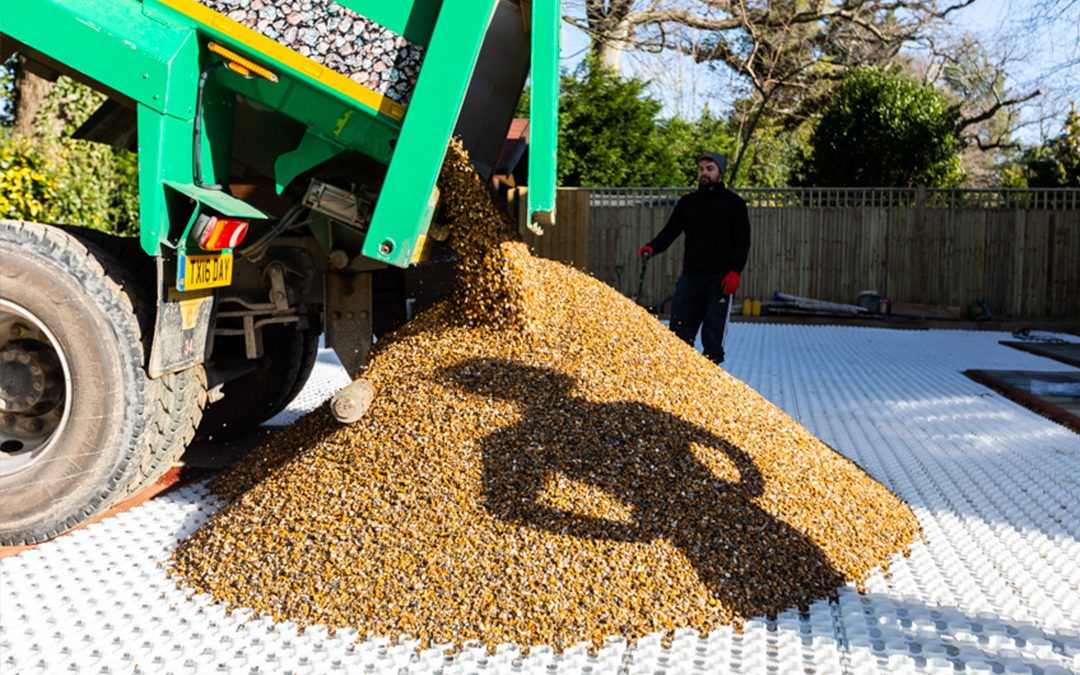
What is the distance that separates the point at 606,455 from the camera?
10.7ft

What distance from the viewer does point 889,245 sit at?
44.1 ft

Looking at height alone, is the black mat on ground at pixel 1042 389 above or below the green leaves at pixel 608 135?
below

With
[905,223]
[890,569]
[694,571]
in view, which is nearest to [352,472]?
[694,571]

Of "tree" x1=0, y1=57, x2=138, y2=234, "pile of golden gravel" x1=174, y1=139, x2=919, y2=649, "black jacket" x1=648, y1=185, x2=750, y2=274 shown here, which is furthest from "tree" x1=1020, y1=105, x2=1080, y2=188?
"pile of golden gravel" x1=174, y1=139, x2=919, y2=649

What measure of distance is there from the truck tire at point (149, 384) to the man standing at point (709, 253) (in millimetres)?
3433

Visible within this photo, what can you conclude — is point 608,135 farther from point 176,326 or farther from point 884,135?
point 176,326

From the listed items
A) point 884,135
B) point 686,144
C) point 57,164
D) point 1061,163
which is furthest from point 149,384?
point 1061,163

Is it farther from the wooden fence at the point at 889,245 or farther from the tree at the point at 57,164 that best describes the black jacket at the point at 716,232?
the wooden fence at the point at 889,245

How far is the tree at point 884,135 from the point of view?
14.5m

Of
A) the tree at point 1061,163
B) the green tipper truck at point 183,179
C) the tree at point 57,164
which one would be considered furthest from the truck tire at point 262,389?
the tree at point 1061,163

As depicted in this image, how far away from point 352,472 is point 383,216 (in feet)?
2.98

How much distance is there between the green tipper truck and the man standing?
2835mm

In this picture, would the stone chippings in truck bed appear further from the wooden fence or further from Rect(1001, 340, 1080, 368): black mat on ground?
the wooden fence

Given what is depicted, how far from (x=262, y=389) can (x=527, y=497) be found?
2.18 metres
